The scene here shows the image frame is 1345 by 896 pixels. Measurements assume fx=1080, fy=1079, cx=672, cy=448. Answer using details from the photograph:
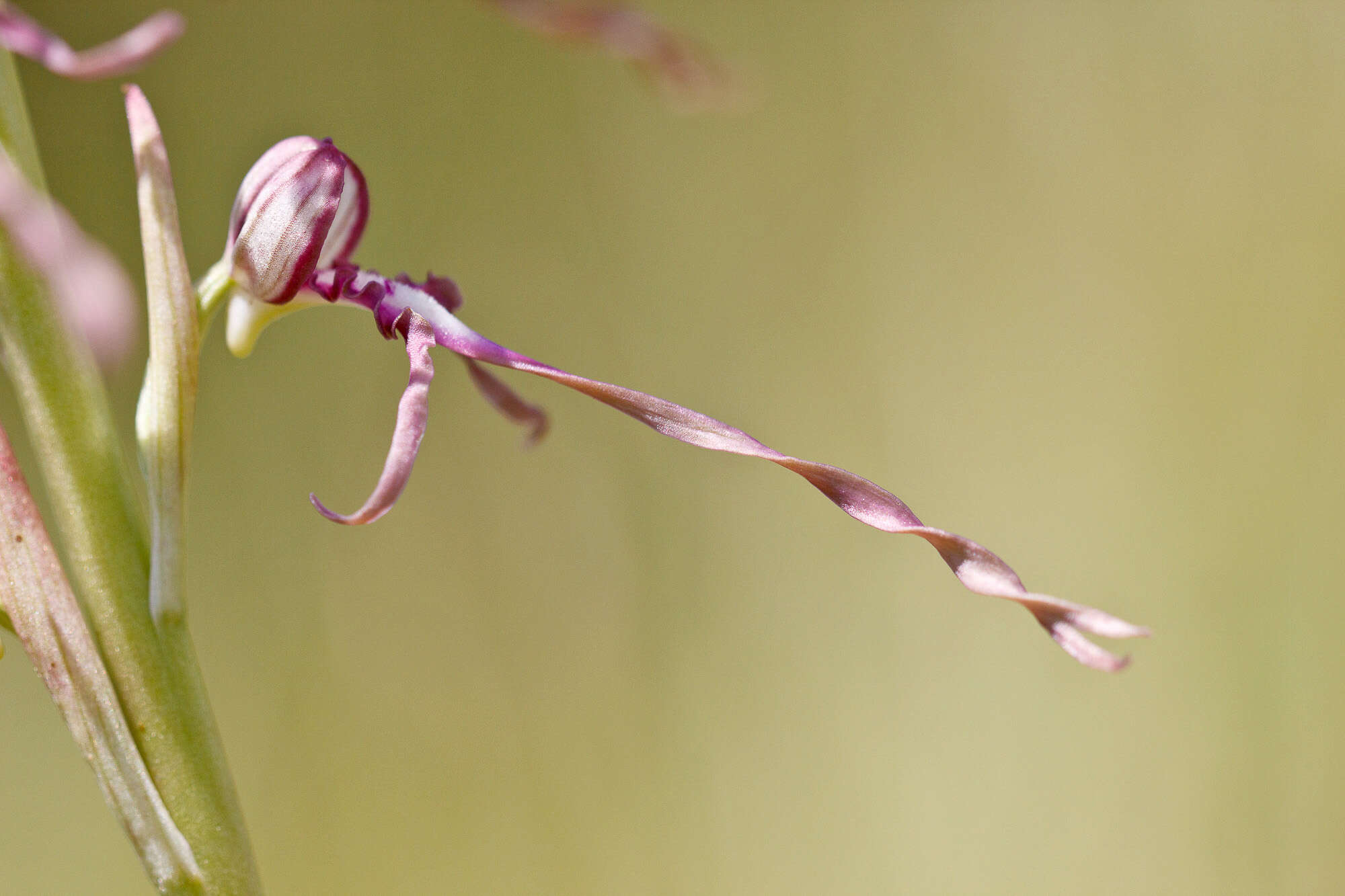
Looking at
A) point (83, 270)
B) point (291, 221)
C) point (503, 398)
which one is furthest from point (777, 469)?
point (83, 270)

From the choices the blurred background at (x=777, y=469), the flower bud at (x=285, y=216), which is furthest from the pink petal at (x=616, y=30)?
the blurred background at (x=777, y=469)

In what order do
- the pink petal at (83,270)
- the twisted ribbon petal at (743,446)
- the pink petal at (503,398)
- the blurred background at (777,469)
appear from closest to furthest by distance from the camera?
the pink petal at (83,270) < the twisted ribbon petal at (743,446) < the pink petal at (503,398) < the blurred background at (777,469)

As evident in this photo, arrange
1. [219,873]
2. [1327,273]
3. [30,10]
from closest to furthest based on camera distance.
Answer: [219,873] < [1327,273] < [30,10]

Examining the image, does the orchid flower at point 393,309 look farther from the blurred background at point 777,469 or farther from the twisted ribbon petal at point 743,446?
the blurred background at point 777,469

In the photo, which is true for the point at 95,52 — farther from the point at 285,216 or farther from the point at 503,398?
the point at 503,398

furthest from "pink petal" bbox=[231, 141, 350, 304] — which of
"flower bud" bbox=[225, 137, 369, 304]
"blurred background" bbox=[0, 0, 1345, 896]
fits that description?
"blurred background" bbox=[0, 0, 1345, 896]

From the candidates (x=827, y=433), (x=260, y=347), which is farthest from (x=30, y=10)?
(x=827, y=433)

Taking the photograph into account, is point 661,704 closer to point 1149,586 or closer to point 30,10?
point 1149,586
